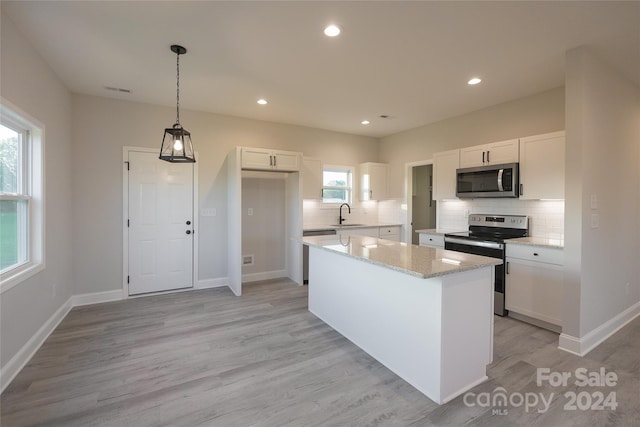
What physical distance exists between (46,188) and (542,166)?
17.2ft

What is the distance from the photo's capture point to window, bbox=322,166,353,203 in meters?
5.76

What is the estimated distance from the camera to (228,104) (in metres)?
4.28

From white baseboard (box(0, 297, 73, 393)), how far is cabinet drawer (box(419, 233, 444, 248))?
4.51 m

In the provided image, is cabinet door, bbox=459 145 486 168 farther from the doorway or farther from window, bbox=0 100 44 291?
window, bbox=0 100 44 291

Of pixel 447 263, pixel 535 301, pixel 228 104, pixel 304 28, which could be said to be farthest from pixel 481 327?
pixel 228 104

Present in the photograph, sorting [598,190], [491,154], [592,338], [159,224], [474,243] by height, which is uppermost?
[491,154]

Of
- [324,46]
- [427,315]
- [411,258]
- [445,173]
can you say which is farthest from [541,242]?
[324,46]

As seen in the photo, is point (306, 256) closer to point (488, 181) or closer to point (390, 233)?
point (390, 233)

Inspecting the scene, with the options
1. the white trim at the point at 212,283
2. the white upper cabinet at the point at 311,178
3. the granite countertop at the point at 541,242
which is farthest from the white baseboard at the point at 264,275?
the granite countertop at the point at 541,242

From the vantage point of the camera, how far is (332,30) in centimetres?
244

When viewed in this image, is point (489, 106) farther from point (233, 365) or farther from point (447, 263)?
point (233, 365)

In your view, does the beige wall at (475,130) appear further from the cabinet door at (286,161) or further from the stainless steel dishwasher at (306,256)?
the cabinet door at (286,161)

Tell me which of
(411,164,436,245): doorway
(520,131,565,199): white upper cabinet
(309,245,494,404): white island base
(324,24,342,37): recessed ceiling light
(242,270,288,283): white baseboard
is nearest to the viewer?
(309,245,494,404): white island base

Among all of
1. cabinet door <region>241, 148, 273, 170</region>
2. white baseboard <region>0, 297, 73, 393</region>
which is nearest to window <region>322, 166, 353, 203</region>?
cabinet door <region>241, 148, 273, 170</region>
